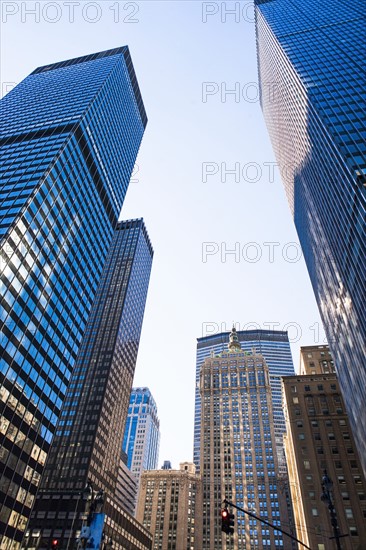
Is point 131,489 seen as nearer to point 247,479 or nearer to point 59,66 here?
point 247,479

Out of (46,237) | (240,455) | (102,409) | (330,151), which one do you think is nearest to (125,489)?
(240,455)

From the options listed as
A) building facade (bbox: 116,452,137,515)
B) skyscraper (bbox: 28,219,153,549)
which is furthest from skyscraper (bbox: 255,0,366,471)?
building facade (bbox: 116,452,137,515)

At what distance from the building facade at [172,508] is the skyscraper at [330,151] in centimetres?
8368

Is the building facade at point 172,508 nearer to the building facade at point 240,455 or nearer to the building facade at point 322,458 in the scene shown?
the building facade at point 240,455

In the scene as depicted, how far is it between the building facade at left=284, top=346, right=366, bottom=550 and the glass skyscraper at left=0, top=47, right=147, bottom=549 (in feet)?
152

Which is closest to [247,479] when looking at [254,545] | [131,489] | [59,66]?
[254,545]

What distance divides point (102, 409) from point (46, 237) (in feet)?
244

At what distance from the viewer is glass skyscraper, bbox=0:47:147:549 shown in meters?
60.4

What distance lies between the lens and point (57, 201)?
7856 centimetres

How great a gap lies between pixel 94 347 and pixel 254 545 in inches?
3151

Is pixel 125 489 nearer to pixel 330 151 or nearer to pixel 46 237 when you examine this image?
pixel 46 237

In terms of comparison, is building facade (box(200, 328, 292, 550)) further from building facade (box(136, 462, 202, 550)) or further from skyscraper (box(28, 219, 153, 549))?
skyscraper (box(28, 219, 153, 549))

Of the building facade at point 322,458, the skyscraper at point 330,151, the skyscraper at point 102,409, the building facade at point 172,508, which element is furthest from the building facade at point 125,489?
the skyscraper at point 330,151

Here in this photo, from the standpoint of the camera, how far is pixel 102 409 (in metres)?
130
